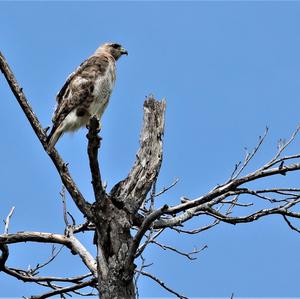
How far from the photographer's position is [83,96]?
6.67 metres

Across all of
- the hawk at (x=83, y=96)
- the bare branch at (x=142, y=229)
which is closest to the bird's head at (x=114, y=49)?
the hawk at (x=83, y=96)

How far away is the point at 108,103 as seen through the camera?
6.98 m

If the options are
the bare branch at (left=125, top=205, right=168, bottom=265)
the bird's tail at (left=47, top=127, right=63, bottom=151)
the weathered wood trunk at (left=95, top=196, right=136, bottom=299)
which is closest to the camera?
the bare branch at (left=125, top=205, right=168, bottom=265)

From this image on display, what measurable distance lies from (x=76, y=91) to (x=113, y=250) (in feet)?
8.10

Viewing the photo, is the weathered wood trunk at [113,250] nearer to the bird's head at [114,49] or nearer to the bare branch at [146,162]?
the bare branch at [146,162]

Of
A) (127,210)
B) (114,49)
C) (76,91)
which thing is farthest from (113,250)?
(114,49)

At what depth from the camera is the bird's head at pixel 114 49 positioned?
836 centimetres

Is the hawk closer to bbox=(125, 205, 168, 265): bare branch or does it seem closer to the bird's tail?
the bird's tail

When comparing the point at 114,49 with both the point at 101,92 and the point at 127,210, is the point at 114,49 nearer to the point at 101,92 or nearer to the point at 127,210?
the point at 101,92

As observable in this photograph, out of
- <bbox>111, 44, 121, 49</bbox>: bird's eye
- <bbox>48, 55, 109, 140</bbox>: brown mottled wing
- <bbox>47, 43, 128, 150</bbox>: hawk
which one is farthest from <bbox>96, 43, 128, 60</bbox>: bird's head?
<bbox>48, 55, 109, 140</bbox>: brown mottled wing

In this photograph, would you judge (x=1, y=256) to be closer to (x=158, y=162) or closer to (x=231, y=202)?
(x=158, y=162)

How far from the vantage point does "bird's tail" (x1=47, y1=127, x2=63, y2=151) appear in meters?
5.30

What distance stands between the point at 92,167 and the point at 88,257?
980mm

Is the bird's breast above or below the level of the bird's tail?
above
